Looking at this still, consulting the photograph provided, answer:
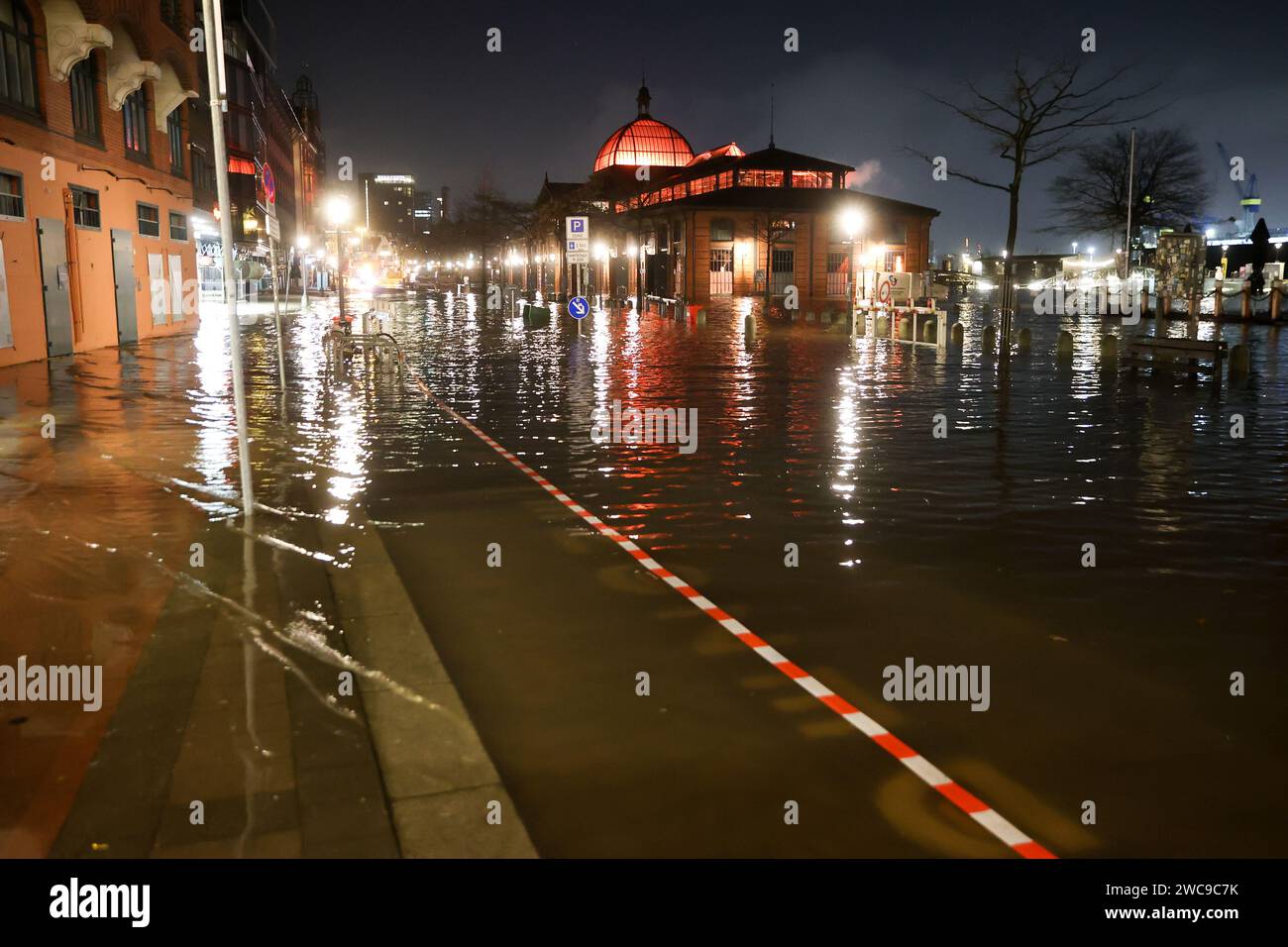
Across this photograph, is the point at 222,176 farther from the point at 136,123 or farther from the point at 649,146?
the point at 649,146

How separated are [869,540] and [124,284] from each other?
91.6 ft

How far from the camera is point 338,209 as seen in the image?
A: 95.0ft

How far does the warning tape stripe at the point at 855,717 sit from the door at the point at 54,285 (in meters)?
20.5

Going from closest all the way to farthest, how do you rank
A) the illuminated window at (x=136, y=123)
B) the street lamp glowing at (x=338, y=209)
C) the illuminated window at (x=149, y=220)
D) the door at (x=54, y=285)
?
the door at (x=54, y=285) < the street lamp glowing at (x=338, y=209) < the illuminated window at (x=136, y=123) < the illuminated window at (x=149, y=220)

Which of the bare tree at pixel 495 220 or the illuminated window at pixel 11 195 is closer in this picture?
the illuminated window at pixel 11 195

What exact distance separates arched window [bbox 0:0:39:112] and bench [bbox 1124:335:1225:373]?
78.5ft

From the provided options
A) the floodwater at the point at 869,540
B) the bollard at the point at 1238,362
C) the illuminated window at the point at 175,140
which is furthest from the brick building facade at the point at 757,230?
the floodwater at the point at 869,540

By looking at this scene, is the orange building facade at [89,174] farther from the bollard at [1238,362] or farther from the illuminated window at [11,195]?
the bollard at [1238,362]

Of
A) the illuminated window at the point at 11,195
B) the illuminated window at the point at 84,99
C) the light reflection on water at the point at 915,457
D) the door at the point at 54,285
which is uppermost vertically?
the illuminated window at the point at 84,99

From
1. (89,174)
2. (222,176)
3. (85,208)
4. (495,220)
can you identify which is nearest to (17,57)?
(89,174)

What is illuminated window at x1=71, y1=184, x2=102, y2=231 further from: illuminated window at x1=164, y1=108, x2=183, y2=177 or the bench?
the bench

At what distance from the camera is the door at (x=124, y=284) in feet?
98.9

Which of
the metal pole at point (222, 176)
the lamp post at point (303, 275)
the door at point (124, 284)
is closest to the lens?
the metal pole at point (222, 176)

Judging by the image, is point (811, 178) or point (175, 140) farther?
point (811, 178)
